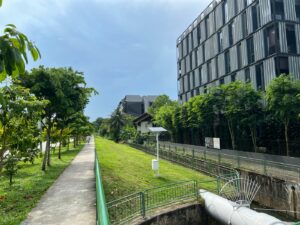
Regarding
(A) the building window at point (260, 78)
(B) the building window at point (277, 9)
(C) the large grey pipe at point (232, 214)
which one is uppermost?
(B) the building window at point (277, 9)

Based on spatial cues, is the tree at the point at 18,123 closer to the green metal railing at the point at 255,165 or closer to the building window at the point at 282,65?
the green metal railing at the point at 255,165

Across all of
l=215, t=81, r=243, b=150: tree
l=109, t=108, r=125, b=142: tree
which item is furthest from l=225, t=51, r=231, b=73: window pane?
l=109, t=108, r=125, b=142: tree

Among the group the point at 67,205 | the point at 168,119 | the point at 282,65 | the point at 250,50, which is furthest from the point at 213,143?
the point at 168,119

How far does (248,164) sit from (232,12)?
2120 cm

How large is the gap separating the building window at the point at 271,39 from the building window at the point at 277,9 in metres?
1.06

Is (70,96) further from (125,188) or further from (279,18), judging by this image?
(279,18)

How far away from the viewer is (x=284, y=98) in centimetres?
1823

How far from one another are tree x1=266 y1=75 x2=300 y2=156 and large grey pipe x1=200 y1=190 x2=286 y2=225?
999cm

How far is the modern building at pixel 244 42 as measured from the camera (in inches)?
1010

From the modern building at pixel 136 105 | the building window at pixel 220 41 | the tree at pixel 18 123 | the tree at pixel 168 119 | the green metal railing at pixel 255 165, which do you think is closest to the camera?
the tree at pixel 18 123

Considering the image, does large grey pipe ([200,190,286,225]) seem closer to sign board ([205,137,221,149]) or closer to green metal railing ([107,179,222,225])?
green metal railing ([107,179,222,225])

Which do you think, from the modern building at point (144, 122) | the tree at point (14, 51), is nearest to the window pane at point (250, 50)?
the tree at point (14, 51)

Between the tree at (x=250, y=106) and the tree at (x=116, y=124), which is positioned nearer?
the tree at (x=250, y=106)

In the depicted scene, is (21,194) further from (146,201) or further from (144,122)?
(144,122)
